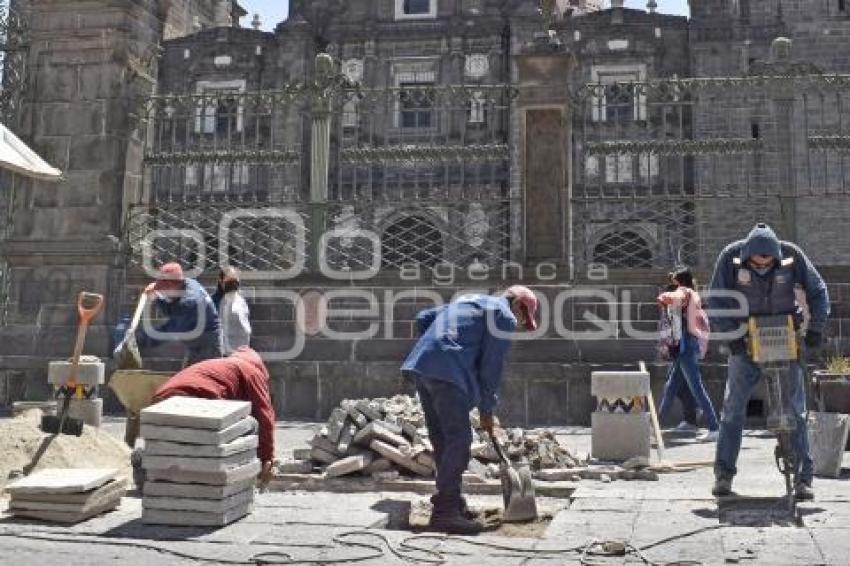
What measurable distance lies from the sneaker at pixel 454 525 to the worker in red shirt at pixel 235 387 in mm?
1210

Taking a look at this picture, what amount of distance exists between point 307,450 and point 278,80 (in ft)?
82.5

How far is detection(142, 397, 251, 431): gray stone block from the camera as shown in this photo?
4.99 m

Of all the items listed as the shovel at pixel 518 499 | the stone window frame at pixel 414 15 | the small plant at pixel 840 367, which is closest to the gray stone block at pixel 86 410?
the shovel at pixel 518 499

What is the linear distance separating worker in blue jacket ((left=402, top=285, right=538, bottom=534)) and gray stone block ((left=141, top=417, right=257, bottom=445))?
1.15 m

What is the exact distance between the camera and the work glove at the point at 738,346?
18.8 feet

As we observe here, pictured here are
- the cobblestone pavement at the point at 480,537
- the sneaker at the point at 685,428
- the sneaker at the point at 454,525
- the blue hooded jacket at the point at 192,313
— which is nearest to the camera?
the cobblestone pavement at the point at 480,537

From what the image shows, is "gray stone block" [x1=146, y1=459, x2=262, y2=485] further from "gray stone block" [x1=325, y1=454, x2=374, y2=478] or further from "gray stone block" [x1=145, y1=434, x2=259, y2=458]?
"gray stone block" [x1=325, y1=454, x2=374, y2=478]

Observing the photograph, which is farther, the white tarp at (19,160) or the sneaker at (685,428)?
the sneaker at (685,428)

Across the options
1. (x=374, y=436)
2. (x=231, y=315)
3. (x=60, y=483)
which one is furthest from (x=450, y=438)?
(x=231, y=315)

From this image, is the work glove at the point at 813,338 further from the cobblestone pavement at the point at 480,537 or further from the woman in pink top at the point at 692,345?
the woman in pink top at the point at 692,345

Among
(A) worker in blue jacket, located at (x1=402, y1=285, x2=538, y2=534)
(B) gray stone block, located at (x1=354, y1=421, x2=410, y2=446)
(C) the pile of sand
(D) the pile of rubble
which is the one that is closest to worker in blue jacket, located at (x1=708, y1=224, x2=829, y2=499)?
(A) worker in blue jacket, located at (x1=402, y1=285, x2=538, y2=534)

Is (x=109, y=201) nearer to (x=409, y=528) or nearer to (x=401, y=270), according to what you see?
(x=401, y=270)

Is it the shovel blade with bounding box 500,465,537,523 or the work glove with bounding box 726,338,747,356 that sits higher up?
the work glove with bounding box 726,338,747,356

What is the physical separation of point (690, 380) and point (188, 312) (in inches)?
199
